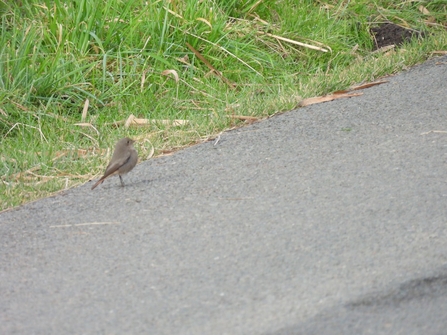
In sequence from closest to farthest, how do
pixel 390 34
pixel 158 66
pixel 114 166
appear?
pixel 114 166
pixel 158 66
pixel 390 34

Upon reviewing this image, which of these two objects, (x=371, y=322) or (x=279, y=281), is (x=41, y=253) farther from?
(x=371, y=322)

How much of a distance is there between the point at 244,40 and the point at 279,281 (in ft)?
16.9

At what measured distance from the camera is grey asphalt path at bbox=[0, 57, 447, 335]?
3.37 meters

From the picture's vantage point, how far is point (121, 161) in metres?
5.05

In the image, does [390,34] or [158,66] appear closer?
[158,66]

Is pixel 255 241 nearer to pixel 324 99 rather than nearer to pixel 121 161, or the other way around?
pixel 121 161

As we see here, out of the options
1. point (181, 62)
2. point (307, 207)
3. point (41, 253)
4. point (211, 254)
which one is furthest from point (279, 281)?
point (181, 62)

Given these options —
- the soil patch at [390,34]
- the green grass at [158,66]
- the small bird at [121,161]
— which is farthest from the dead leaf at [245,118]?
the soil patch at [390,34]

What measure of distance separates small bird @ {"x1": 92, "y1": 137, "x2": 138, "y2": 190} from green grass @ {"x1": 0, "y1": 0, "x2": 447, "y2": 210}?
1.99ft

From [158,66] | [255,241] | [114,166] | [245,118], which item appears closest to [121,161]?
[114,166]

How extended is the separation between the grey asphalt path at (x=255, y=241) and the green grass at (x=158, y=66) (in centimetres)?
81

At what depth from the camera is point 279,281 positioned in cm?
362

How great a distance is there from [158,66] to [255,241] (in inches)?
163

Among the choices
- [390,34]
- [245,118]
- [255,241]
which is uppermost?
[255,241]
